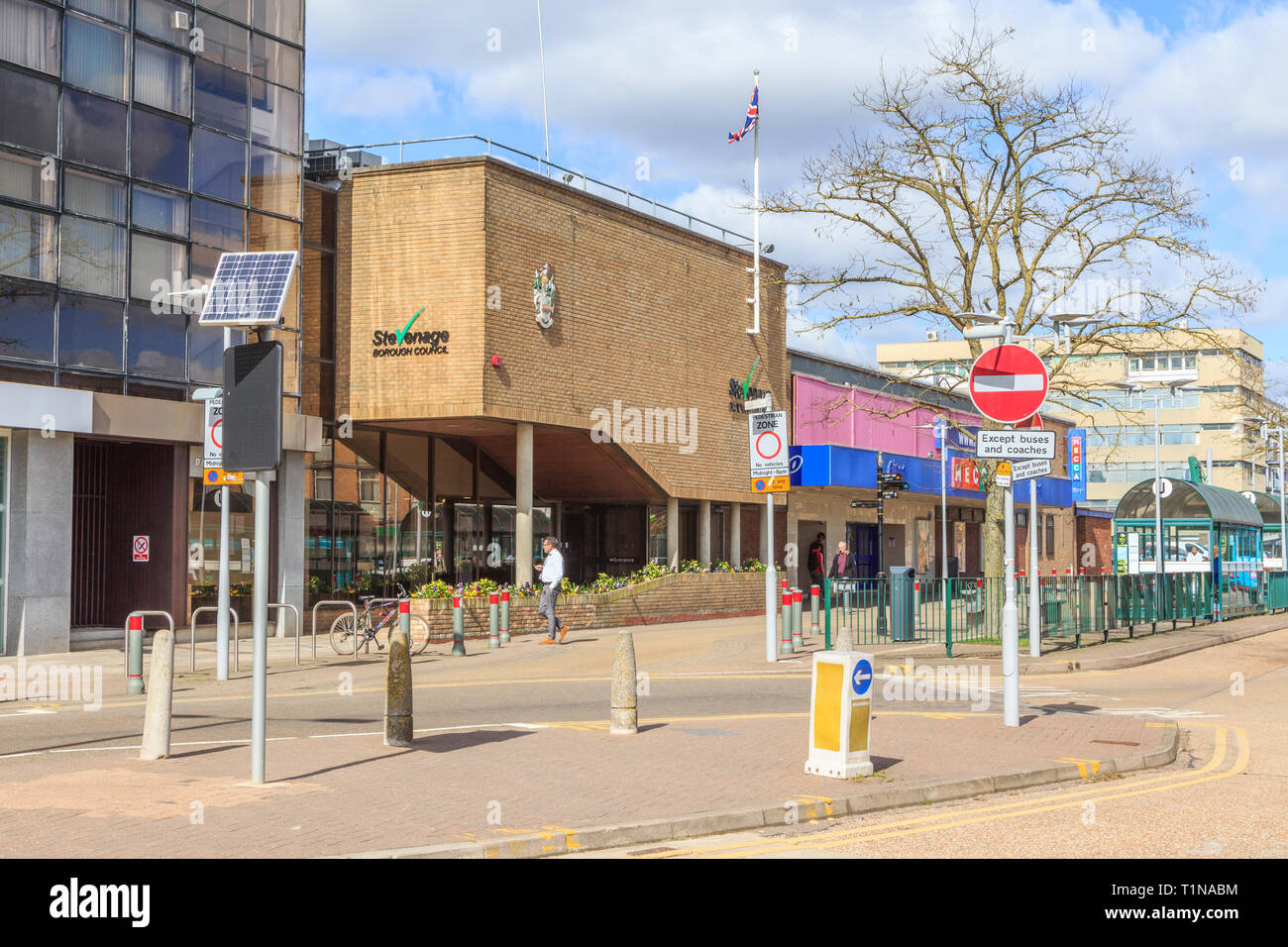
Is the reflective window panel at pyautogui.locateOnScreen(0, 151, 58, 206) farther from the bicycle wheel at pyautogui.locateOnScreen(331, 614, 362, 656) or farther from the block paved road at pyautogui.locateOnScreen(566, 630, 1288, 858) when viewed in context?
the block paved road at pyautogui.locateOnScreen(566, 630, 1288, 858)

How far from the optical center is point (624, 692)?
479 inches

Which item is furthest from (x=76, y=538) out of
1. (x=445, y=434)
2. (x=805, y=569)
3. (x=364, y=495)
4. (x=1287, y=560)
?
(x=1287, y=560)

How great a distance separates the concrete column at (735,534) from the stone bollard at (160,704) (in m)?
27.4

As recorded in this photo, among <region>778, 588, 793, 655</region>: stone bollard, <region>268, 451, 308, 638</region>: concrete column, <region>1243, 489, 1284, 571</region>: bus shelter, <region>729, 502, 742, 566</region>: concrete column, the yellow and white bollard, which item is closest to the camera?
the yellow and white bollard

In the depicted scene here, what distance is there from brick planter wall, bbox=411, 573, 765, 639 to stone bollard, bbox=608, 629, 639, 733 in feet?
41.9

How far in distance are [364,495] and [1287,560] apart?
40.3 m

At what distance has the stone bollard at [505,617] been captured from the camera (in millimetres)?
24281

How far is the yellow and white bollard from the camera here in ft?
32.1

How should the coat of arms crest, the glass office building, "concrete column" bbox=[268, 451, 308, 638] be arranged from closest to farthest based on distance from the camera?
the glass office building < "concrete column" bbox=[268, 451, 308, 638] < the coat of arms crest

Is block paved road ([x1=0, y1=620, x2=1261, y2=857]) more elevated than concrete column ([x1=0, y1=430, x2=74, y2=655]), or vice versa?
concrete column ([x1=0, y1=430, x2=74, y2=655])

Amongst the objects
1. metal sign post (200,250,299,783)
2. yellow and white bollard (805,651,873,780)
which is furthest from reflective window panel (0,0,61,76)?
yellow and white bollard (805,651,873,780)

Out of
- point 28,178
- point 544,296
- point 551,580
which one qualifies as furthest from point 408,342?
point 28,178

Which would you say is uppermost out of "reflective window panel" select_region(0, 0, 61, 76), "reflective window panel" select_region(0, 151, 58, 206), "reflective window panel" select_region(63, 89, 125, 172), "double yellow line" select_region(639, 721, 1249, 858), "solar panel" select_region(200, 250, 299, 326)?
"reflective window panel" select_region(0, 0, 61, 76)

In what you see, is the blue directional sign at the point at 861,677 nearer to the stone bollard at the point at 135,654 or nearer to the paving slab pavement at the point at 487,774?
the paving slab pavement at the point at 487,774
